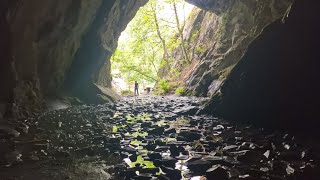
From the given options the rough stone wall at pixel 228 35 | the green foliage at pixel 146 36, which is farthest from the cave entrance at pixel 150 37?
the rough stone wall at pixel 228 35

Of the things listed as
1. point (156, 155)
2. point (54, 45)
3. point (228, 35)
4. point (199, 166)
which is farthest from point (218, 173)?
point (228, 35)

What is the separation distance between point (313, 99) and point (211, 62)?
600 inches

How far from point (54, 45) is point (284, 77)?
350 inches

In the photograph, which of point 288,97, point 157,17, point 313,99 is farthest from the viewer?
point 157,17

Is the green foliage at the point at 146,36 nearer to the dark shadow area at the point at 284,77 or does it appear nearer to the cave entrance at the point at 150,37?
the cave entrance at the point at 150,37

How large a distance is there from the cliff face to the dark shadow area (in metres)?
6.20

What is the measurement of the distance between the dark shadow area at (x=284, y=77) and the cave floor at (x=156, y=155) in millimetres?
702

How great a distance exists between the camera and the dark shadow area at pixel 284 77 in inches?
246

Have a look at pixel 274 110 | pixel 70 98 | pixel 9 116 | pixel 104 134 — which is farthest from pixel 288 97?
pixel 70 98

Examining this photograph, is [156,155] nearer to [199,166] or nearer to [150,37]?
[199,166]

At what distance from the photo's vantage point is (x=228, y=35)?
20938 mm

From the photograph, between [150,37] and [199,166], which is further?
[150,37]

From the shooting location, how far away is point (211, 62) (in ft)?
69.5

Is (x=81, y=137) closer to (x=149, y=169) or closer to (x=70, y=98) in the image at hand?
(x=149, y=169)
